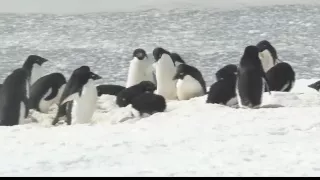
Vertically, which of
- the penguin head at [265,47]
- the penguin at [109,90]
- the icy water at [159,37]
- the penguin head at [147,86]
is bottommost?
the icy water at [159,37]

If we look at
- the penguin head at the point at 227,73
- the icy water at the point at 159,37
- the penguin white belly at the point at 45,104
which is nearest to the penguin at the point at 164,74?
the penguin head at the point at 227,73

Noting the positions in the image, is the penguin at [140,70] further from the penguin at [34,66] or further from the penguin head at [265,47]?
the penguin head at [265,47]

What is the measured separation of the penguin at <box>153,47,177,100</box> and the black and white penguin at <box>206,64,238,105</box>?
398mm

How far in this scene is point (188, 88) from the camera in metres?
4.16

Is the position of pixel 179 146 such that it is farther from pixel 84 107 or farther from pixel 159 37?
pixel 159 37

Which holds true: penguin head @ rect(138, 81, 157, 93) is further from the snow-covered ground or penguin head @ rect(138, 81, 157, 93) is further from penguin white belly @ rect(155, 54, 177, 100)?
penguin white belly @ rect(155, 54, 177, 100)

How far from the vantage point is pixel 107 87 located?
4.37 metres

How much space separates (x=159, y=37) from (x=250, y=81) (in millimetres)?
4225

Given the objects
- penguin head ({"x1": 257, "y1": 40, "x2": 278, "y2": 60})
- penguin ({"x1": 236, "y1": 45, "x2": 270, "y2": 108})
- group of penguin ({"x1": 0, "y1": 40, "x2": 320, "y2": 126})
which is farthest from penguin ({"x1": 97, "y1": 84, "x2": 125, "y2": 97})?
penguin head ({"x1": 257, "y1": 40, "x2": 278, "y2": 60})

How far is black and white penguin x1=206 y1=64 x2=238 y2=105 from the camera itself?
374 cm

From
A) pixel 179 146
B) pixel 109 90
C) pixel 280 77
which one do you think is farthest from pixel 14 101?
pixel 280 77

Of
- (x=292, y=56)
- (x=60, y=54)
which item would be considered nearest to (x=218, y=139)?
(x=292, y=56)

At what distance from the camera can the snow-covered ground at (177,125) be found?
2.33m

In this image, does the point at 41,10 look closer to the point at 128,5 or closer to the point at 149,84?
the point at 128,5
